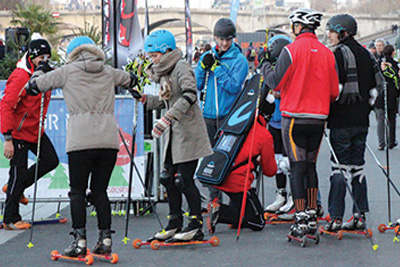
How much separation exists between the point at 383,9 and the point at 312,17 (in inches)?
4850

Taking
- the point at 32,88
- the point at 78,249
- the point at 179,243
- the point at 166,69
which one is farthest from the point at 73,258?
the point at 166,69

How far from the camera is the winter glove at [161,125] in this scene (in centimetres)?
626

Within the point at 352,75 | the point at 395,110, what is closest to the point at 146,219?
the point at 352,75

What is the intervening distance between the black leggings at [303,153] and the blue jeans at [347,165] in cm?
30

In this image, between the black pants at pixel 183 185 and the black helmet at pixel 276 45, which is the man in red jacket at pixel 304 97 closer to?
→ the black helmet at pixel 276 45

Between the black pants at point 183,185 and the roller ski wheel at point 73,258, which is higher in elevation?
the black pants at point 183,185

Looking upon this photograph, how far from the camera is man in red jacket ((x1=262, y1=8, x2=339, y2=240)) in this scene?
657cm

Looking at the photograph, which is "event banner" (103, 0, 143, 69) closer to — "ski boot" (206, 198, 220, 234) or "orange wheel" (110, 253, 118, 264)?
"ski boot" (206, 198, 220, 234)

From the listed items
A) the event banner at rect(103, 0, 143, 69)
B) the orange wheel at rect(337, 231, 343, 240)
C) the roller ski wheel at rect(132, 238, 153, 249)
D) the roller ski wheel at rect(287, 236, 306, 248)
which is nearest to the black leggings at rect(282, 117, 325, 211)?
the roller ski wheel at rect(287, 236, 306, 248)

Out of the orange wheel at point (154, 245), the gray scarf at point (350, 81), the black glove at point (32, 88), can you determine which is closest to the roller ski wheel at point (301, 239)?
the orange wheel at point (154, 245)

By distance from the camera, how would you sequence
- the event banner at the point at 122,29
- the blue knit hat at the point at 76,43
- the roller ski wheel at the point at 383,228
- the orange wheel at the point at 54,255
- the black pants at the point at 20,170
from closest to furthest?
the orange wheel at the point at 54,255, the blue knit hat at the point at 76,43, the roller ski wheel at the point at 383,228, the black pants at the point at 20,170, the event banner at the point at 122,29

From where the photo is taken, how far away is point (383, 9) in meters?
125

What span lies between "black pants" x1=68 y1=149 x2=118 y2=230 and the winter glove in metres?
0.37

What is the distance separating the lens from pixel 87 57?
608cm
